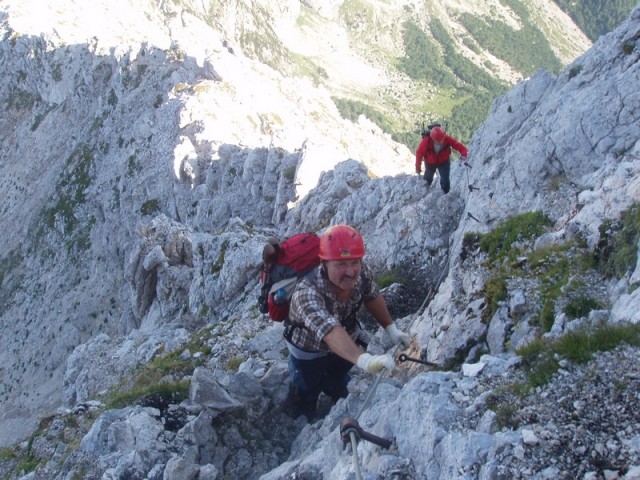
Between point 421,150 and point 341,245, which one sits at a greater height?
point 341,245

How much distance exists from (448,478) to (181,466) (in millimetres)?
5367

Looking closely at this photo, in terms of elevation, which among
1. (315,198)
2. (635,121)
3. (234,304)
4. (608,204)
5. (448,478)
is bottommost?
(234,304)

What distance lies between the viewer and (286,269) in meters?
Result: 10.0

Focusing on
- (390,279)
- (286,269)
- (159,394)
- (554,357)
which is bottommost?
(390,279)

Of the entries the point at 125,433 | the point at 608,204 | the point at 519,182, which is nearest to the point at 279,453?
the point at 125,433

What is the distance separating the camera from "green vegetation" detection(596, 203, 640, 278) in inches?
320

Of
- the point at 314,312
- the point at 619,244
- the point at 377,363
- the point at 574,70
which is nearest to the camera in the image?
the point at 377,363

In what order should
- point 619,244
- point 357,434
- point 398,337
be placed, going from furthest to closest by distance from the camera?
1. point 398,337
2. point 619,244
3. point 357,434

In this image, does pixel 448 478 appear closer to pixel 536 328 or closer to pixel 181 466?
pixel 536 328

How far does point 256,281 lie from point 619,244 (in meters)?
22.8

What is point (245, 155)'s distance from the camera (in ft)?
173

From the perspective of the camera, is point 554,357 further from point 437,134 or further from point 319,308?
point 437,134

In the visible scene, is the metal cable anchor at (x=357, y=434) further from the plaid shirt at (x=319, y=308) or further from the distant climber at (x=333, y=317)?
the plaid shirt at (x=319, y=308)

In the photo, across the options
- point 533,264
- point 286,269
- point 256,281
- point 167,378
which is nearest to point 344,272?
point 286,269
